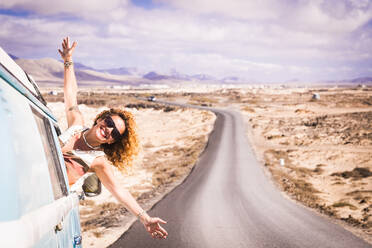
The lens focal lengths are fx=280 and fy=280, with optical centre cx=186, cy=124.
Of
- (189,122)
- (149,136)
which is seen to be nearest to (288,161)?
(149,136)

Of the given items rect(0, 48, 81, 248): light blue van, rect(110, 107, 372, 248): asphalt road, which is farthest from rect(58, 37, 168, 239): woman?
rect(110, 107, 372, 248): asphalt road

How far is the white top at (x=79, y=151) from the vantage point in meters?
2.71

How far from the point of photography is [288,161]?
85.0 feet

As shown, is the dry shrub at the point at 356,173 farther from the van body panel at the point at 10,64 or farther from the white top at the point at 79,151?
the van body panel at the point at 10,64

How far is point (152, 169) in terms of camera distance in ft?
73.3

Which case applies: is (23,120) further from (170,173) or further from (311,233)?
(170,173)

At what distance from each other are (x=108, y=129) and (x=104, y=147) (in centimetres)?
35

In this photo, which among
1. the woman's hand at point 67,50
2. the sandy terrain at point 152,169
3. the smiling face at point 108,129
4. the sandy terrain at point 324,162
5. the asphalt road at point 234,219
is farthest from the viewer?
the sandy terrain at point 324,162

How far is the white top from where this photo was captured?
2709mm

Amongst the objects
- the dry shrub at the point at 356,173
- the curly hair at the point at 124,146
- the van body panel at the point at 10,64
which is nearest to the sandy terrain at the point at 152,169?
the curly hair at the point at 124,146

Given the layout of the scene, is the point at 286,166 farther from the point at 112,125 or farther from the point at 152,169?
the point at 112,125

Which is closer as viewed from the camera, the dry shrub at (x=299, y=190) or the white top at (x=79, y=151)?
the white top at (x=79, y=151)

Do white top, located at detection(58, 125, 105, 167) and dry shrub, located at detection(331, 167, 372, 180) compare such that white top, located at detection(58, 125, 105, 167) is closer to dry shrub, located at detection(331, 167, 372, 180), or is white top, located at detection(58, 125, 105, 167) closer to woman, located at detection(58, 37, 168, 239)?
woman, located at detection(58, 37, 168, 239)

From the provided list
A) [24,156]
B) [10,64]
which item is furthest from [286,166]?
[24,156]
